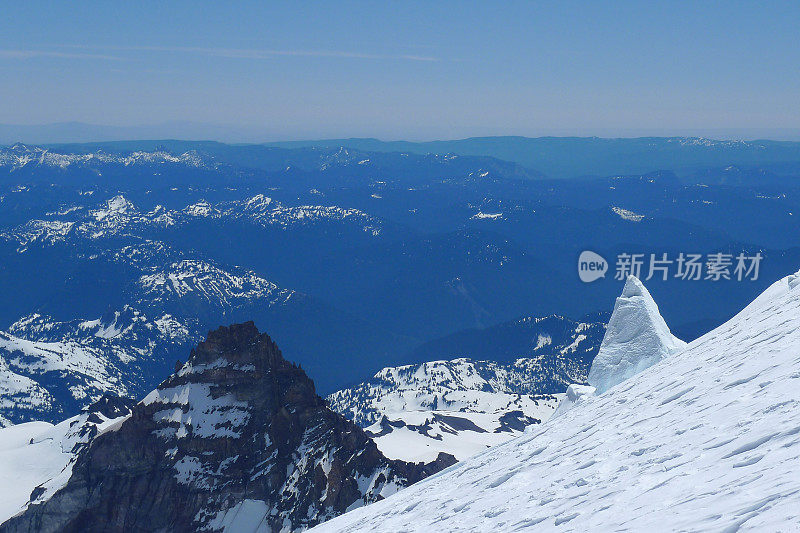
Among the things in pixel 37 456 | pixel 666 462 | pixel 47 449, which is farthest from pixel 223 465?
pixel 47 449

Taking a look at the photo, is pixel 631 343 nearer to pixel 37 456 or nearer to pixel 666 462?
pixel 666 462

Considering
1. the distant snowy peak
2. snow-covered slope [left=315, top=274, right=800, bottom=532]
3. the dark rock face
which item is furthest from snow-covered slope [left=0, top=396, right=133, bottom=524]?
snow-covered slope [left=315, top=274, right=800, bottom=532]

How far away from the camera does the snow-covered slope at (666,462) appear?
1287cm

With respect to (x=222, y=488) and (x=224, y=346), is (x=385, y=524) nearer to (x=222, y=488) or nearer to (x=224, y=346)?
(x=222, y=488)

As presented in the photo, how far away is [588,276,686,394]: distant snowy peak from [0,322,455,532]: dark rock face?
38037 mm

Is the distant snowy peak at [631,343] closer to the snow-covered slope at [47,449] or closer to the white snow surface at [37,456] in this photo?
the white snow surface at [37,456]

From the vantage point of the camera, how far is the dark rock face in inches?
3265

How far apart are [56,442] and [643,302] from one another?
180649 mm

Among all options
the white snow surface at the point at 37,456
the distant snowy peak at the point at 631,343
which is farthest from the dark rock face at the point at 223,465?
the white snow surface at the point at 37,456

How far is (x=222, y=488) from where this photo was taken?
283 feet

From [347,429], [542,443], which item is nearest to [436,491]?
[542,443]

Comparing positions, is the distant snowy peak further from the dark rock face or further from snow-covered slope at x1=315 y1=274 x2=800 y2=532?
the dark rock face

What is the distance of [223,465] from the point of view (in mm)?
89125

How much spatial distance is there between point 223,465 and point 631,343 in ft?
208
